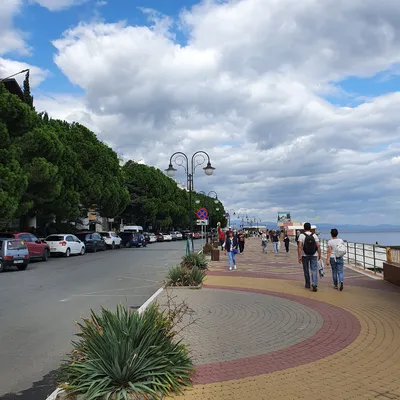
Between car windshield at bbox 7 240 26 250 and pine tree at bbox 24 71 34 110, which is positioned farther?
pine tree at bbox 24 71 34 110

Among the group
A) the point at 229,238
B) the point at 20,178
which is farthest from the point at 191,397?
the point at 20,178

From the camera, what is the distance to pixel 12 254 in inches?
776

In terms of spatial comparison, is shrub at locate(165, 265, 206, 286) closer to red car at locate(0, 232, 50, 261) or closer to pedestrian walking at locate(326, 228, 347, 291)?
pedestrian walking at locate(326, 228, 347, 291)

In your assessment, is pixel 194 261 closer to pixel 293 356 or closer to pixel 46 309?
pixel 46 309

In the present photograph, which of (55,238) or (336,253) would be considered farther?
(55,238)

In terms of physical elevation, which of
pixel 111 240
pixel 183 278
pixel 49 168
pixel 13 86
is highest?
pixel 13 86

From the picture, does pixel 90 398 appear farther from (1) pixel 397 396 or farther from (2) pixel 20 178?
(2) pixel 20 178

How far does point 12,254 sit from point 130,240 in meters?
25.8

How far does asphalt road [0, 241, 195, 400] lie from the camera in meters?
5.57

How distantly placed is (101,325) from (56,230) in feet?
118

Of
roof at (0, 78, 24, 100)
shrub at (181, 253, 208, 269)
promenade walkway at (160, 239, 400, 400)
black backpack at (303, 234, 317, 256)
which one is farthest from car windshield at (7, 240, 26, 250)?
roof at (0, 78, 24, 100)

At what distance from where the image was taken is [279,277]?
1568cm

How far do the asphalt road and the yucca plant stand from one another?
2.29 feet

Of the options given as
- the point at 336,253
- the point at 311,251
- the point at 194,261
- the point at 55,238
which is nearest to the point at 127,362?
the point at 311,251
